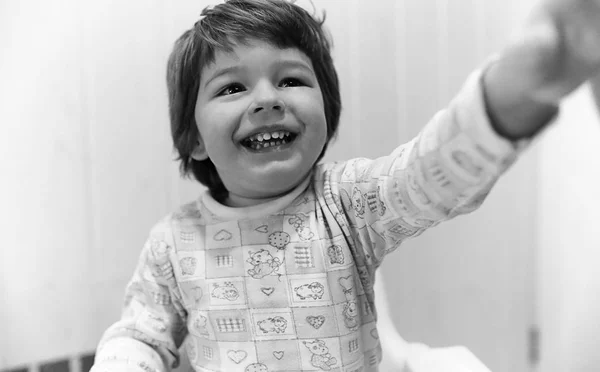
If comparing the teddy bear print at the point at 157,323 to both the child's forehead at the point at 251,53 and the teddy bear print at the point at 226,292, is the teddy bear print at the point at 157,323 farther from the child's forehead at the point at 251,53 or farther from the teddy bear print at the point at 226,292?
the child's forehead at the point at 251,53

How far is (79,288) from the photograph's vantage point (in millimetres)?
883

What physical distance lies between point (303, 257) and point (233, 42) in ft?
0.87

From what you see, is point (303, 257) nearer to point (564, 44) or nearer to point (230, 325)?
point (230, 325)

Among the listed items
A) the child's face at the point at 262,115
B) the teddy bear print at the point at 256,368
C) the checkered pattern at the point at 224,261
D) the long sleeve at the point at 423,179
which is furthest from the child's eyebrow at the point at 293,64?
the teddy bear print at the point at 256,368

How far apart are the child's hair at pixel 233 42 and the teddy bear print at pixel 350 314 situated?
24 cm

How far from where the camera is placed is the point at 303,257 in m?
0.63

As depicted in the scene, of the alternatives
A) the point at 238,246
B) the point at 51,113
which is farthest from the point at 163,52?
the point at 238,246

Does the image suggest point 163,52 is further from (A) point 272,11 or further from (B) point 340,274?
(B) point 340,274

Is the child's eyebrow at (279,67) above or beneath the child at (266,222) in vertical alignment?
above

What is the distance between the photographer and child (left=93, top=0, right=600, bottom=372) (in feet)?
2.04

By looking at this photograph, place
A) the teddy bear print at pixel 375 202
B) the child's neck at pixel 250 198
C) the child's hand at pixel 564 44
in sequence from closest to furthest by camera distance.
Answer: the child's hand at pixel 564 44, the teddy bear print at pixel 375 202, the child's neck at pixel 250 198

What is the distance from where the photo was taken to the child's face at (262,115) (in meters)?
0.62

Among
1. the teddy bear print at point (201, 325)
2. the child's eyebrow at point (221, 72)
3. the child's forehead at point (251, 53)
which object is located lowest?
the teddy bear print at point (201, 325)

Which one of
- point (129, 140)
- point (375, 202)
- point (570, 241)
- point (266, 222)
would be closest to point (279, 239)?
point (266, 222)
